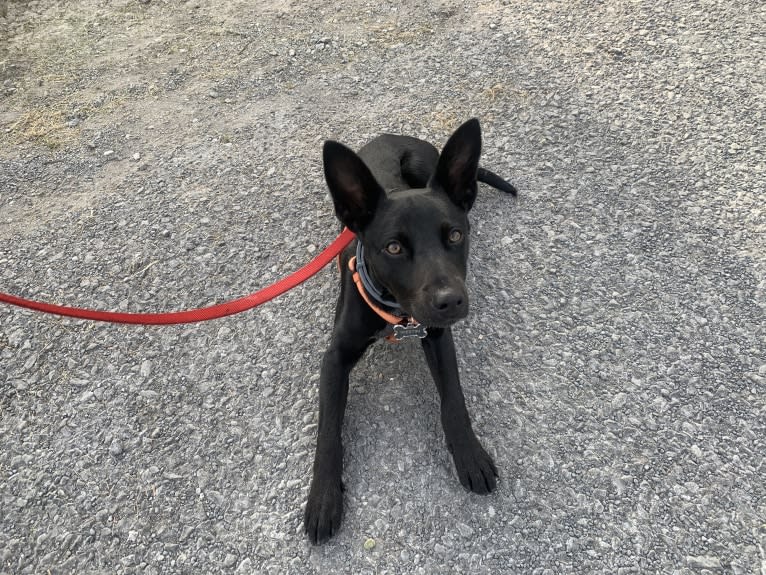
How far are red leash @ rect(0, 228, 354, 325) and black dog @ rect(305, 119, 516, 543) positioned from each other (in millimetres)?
221

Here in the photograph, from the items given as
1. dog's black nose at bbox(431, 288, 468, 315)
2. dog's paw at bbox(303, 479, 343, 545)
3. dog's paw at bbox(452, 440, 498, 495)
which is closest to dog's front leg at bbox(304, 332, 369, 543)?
dog's paw at bbox(303, 479, 343, 545)

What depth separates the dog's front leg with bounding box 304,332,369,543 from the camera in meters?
2.66

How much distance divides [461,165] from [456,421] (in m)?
1.20

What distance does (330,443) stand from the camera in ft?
9.27

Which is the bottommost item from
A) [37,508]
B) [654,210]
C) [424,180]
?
[37,508]

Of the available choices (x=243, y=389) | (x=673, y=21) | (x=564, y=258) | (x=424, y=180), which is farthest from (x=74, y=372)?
(x=673, y=21)

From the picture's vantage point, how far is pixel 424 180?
12.1 feet

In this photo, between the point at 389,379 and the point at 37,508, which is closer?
the point at 37,508

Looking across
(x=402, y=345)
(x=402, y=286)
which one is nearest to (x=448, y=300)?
(x=402, y=286)

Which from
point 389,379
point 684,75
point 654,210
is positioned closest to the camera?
point 389,379

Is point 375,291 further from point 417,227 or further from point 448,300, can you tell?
point 448,300

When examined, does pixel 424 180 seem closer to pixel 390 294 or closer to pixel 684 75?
pixel 390 294

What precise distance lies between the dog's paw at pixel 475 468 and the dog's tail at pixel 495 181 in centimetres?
196

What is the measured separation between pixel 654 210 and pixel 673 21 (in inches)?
98.0
